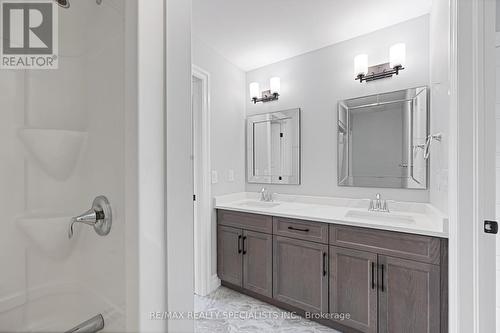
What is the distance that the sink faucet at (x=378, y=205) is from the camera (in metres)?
2.04

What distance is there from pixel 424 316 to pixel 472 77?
1364 millimetres

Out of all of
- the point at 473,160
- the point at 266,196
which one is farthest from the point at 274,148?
the point at 473,160

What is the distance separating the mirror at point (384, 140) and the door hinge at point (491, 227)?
901 millimetres

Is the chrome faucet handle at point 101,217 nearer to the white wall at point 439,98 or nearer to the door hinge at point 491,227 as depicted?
the door hinge at point 491,227

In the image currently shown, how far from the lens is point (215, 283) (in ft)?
8.29

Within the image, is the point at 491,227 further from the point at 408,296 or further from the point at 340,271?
the point at 340,271

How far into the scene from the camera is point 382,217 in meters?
1.91

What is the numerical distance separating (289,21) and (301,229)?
1.76m

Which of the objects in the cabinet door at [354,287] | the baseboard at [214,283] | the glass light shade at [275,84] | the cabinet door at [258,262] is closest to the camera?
the cabinet door at [354,287]

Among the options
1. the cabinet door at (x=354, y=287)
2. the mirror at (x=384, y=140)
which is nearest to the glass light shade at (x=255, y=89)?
the mirror at (x=384, y=140)

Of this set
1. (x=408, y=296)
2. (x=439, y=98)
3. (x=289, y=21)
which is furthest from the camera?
(x=289, y=21)

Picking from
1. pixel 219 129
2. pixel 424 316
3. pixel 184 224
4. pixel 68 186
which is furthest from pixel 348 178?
pixel 68 186

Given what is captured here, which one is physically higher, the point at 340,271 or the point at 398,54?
the point at 398,54

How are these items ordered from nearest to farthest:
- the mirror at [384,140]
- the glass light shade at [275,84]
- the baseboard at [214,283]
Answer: the mirror at [384,140], the baseboard at [214,283], the glass light shade at [275,84]
